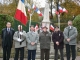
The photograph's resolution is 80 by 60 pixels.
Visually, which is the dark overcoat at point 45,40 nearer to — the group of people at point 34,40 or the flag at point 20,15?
the group of people at point 34,40

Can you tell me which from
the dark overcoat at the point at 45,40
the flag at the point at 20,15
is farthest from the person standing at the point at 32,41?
the flag at the point at 20,15

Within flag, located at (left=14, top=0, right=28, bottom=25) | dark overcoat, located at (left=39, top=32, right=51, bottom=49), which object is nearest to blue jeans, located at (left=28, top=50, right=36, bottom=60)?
dark overcoat, located at (left=39, top=32, right=51, bottom=49)

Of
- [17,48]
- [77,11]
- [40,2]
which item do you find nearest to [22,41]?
[17,48]

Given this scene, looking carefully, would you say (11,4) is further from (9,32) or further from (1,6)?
(9,32)

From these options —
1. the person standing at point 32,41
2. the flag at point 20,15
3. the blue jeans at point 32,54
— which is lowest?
the blue jeans at point 32,54

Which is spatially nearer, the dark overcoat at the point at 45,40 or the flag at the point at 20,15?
the dark overcoat at the point at 45,40

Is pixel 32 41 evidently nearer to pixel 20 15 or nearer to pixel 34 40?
pixel 34 40

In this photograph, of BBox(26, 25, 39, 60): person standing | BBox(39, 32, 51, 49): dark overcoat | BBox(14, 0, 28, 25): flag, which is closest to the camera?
BBox(26, 25, 39, 60): person standing

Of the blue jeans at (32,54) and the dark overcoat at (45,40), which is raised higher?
the dark overcoat at (45,40)

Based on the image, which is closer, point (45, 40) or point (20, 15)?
point (45, 40)

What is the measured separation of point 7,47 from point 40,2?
30041mm

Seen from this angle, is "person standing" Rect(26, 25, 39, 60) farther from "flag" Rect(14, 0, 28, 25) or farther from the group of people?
"flag" Rect(14, 0, 28, 25)

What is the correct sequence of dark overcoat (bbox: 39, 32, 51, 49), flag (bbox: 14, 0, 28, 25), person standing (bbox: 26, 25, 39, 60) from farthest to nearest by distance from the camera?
flag (bbox: 14, 0, 28, 25), dark overcoat (bbox: 39, 32, 51, 49), person standing (bbox: 26, 25, 39, 60)

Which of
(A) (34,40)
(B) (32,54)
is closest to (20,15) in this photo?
(A) (34,40)
